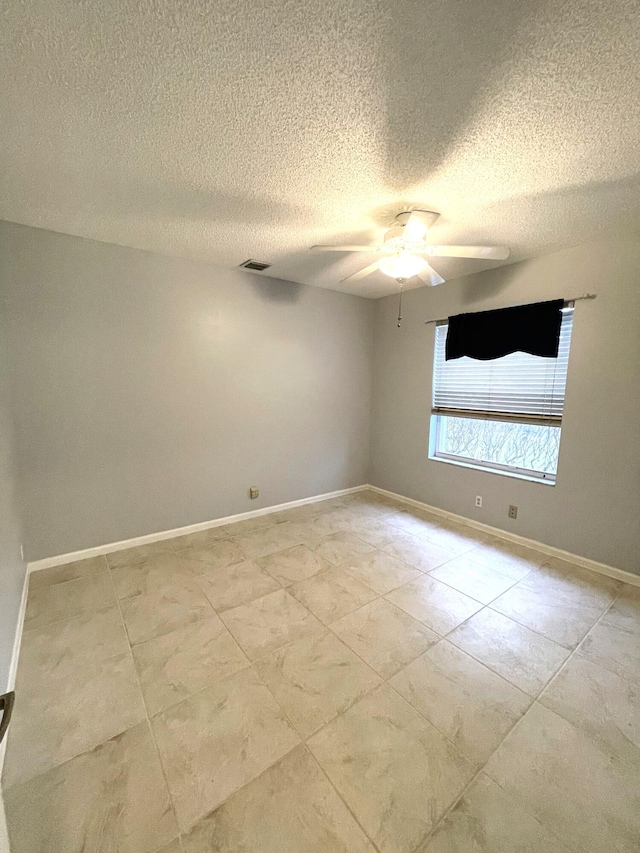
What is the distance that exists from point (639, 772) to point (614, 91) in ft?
8.05

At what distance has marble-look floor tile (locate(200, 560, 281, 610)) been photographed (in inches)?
86.4

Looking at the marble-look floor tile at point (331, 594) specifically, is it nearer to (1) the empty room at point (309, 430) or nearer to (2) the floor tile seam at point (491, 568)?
(1) the empty room at point (309, 430)

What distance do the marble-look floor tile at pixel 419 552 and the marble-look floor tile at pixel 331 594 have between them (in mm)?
533

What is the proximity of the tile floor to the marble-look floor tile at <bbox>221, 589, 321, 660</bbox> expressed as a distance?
1cm

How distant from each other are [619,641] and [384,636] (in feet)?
4.24

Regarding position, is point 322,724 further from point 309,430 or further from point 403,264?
point 309,430

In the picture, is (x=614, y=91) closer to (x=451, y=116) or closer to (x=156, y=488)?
(x=451, y=116)

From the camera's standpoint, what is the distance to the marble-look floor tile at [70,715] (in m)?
1.26

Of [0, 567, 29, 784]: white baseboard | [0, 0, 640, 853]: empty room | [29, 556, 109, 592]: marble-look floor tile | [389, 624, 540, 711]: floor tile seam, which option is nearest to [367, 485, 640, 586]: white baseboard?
[0, 0, 640, 853]: empty room

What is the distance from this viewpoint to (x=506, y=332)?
2961 mm

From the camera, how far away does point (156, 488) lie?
2.95m

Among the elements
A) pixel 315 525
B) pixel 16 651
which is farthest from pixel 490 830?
pixel 315 525

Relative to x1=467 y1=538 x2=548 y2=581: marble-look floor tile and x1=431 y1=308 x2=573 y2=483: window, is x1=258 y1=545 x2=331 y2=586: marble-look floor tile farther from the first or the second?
x1=431 y1=308 x2=573 y2=483: window

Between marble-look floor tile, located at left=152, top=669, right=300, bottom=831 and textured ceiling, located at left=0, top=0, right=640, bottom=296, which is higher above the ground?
textured ceiling, located at left=0, top=0, right=640, bottom=296
